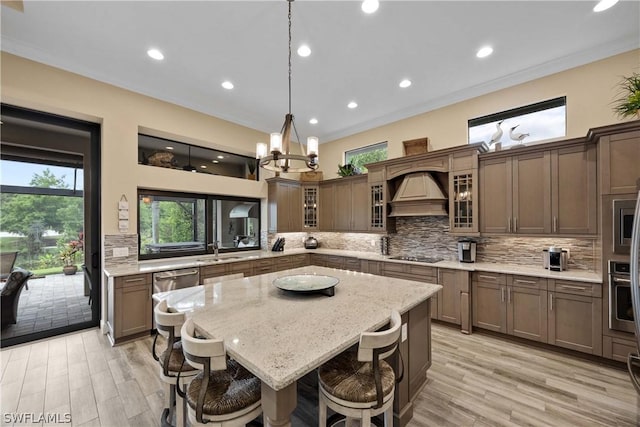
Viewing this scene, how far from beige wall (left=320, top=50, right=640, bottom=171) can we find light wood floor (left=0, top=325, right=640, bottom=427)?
2.83 m

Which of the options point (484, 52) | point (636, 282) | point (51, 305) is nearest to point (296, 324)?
point (636, 282)

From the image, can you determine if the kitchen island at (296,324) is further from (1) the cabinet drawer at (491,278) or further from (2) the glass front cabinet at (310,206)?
(2) the glass front cabinet at (310,206)

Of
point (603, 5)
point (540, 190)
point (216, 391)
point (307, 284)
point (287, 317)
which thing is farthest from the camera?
point (540, 190)

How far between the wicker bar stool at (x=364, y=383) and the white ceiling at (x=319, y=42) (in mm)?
2833

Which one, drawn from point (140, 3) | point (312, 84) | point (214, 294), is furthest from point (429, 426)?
point (140, 3)

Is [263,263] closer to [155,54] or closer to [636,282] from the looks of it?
[155,54]

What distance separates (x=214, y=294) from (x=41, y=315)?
3.09 meters

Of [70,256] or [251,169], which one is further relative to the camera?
[251,169]

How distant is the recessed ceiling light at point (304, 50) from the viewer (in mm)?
2943

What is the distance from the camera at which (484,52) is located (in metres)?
3.05

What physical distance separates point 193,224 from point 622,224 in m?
5.70

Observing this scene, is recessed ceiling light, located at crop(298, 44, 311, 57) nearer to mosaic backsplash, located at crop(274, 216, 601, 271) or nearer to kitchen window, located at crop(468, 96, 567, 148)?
kitchen window, located at crop(468, 96, 567, 148)

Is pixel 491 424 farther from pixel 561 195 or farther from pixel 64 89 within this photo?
pixel 64 89

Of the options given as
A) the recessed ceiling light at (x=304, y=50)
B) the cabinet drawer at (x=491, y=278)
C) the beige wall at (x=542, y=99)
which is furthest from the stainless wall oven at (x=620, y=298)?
the recessed ceiling light at (x=304, y=50)
